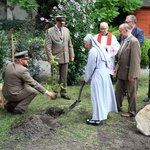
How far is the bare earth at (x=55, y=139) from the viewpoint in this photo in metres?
5.16

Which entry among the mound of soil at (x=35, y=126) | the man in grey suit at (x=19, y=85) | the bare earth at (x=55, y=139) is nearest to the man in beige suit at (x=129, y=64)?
the bare earth at (x=55, y=139)

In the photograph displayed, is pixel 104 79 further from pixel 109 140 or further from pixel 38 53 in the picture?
pixel 38 53

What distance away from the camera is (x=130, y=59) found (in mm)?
6258

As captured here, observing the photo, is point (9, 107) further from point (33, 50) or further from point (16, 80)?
point (33, 50)

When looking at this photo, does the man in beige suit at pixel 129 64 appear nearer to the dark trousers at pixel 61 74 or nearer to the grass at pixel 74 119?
the grass at pixel 74 119

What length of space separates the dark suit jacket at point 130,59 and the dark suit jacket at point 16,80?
1.59 meters

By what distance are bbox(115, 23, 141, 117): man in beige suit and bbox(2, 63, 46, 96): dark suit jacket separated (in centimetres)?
159

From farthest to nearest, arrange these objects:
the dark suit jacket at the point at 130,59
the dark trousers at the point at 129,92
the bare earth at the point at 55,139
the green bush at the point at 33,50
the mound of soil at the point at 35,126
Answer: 1. the green bush at the point at 33,50
2. the dark trousers at the point at 129,92
3. the dark suit jacket at the point at 130,59
4. the mound of soil at the point at 35,126
5. the bare earth at the point at 55,139

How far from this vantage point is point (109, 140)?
5480 millimetres

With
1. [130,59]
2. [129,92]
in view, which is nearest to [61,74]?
[129,92]

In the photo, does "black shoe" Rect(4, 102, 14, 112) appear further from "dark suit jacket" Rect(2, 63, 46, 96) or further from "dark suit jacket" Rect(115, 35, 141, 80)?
"dark suit jacket" Rect(115, 35, 141, 80)

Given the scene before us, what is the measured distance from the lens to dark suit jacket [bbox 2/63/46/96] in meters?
6.34

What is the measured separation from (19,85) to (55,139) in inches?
64.9

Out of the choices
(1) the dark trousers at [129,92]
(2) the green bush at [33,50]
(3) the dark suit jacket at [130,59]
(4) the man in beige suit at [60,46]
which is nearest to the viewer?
(3) the dark suit jacket at [130,59]
